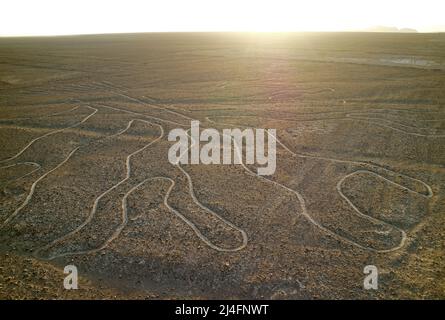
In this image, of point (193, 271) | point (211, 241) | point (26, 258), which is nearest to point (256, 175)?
point (211, 241)

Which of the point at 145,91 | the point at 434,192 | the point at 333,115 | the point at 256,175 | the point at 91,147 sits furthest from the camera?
the point at 145,91

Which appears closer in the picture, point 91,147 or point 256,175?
point 256,175

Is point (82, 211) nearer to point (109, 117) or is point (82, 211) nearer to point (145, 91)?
point (109, 117)

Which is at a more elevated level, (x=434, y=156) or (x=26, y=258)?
(x=434, y=156)
